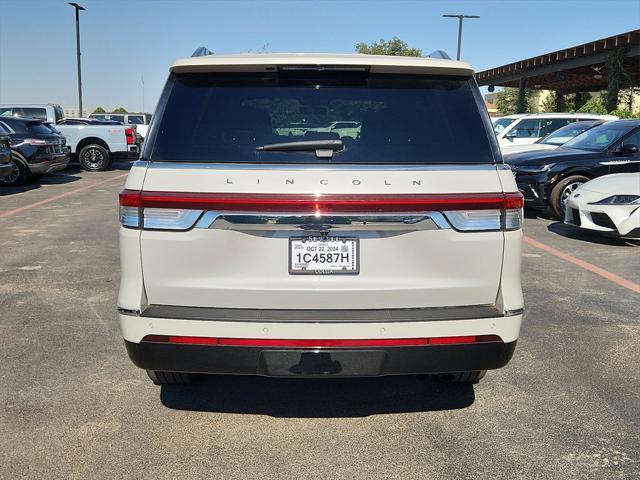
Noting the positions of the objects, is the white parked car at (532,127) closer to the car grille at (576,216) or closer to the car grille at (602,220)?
the car grille at (576,216)

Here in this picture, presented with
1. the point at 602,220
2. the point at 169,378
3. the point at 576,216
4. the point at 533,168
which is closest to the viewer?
the point at 169,378

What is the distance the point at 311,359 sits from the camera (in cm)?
281

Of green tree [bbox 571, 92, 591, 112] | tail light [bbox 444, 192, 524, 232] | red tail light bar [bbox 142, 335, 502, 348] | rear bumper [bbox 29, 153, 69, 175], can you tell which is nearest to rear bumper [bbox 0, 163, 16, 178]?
rear bumper [bbox 29, 153, 69, 175]

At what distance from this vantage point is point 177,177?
9.07 feet

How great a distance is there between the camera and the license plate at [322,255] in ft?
9.06

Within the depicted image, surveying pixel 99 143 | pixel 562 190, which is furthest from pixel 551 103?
pixel 562 190

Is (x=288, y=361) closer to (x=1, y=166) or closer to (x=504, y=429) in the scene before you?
(x=504, y=429)

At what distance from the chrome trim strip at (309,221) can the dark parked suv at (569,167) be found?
7.50 metres

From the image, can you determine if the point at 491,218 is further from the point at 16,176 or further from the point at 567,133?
the point at 16,176

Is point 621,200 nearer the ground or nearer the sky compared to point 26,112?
nearer the ground

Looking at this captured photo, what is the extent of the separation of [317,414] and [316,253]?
1.12 metres

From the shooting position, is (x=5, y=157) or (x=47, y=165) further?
(x=47, y=165)

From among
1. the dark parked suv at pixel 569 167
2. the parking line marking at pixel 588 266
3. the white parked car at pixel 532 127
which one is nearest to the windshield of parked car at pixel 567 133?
the white parked car at pixel 532 127

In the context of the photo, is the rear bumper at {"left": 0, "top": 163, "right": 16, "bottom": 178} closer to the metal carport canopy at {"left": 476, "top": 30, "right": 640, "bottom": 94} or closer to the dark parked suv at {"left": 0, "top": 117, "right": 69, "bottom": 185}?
the dark parked suv at {"left": 0, "top": 117, "right": 69, "bottom": 185}
